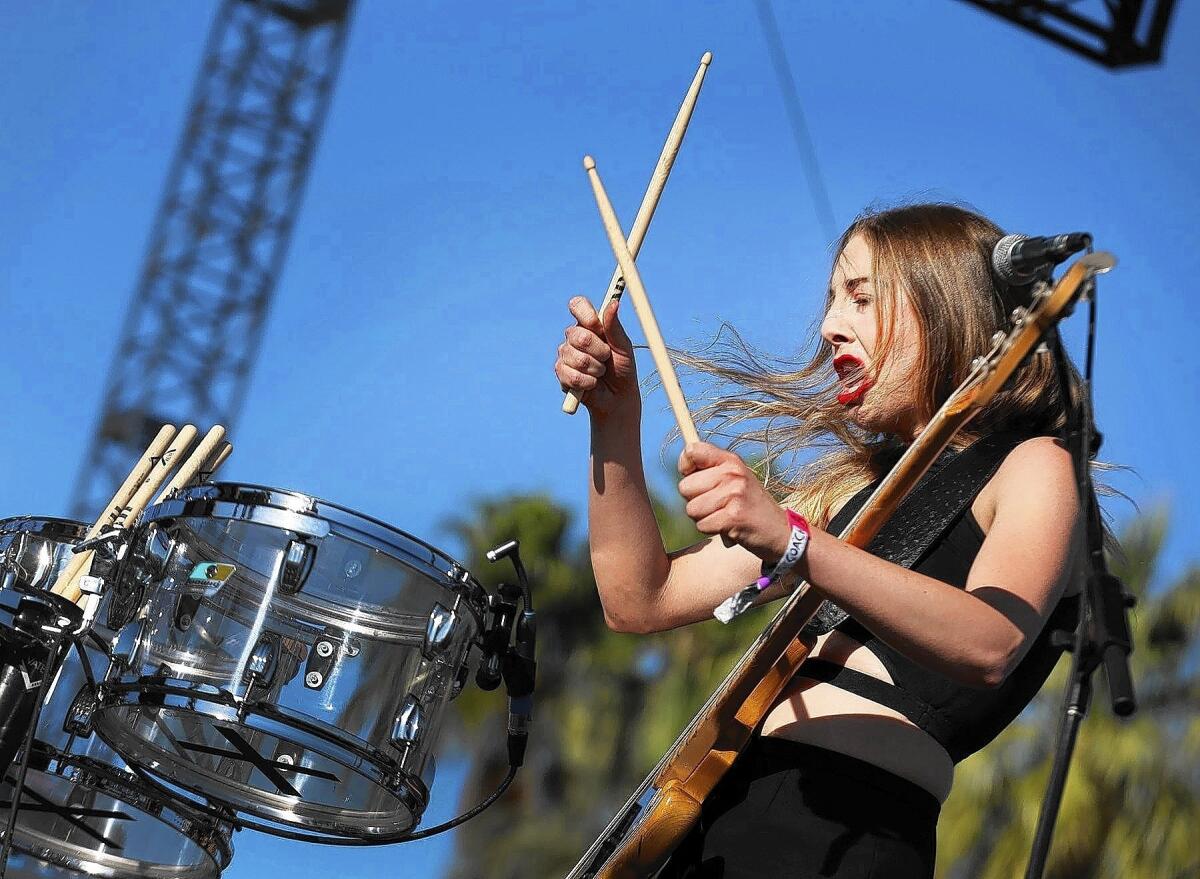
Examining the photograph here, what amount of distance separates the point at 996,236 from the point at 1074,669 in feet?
2.89

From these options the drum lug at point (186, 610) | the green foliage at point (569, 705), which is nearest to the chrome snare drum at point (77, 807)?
the drum lug at point (186, 610)

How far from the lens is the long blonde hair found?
7.39 ft

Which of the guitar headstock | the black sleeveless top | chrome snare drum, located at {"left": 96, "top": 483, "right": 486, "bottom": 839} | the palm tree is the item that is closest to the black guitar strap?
the black sleeveless top

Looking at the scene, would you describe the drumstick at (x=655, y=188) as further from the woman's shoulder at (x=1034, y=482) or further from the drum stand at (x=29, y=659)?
the drum stand at (x=29, y=659)

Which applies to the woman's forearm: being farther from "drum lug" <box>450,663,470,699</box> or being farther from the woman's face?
"drum lug" <box>450,663,470,699</box>

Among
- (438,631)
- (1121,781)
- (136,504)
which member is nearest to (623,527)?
(438,631)

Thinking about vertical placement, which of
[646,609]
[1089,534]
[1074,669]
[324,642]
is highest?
[1089,534]

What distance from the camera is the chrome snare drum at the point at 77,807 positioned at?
295cm

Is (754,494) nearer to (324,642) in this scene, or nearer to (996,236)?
(996,236)

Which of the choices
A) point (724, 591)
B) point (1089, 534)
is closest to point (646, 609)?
point (724, 591)

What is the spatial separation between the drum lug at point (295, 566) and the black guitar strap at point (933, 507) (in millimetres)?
936

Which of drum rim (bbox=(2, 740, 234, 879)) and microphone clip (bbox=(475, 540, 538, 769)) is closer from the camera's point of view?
microphone clip (bbox=(475, 540, 538, 769))

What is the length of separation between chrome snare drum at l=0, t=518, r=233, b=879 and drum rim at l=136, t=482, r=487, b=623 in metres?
0.44

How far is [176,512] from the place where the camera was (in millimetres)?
2680
